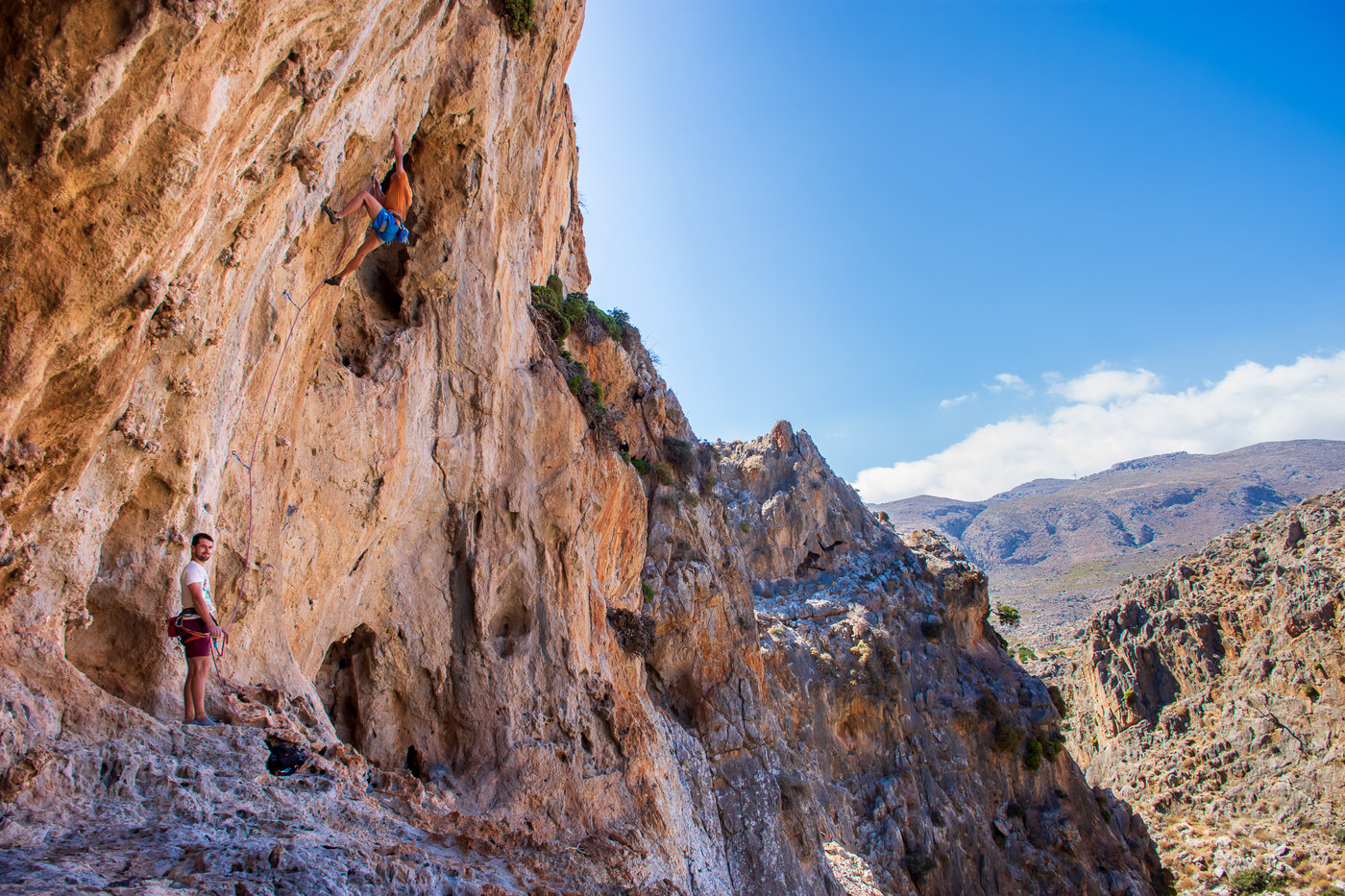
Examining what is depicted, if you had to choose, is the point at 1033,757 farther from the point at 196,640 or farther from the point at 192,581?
the point at 192,581

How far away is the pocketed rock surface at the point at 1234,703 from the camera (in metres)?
38.8

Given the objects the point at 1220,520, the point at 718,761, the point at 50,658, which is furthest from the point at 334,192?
the point at 1220,520

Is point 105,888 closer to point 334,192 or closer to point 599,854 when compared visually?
point 599,854

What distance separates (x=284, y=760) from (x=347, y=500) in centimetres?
407

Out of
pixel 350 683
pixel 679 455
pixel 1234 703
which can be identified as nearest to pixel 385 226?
pixel 350 683

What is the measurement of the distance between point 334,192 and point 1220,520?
→ 16925 cm

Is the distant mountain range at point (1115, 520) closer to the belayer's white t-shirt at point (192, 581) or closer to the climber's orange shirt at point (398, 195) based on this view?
the climber's orange shirt at point (398, 195)

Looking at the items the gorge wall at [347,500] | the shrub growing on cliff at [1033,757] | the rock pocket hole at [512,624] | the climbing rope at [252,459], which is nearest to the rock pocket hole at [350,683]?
the gorge wall at [347,500]

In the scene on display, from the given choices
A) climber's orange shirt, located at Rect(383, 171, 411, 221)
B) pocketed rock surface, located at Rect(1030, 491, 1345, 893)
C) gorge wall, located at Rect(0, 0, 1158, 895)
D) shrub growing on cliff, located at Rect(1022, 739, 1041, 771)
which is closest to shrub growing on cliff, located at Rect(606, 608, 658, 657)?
gorge wall, located at Rect(0, 0, 1158, 895)

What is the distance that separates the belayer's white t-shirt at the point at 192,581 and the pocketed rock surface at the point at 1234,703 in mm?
47658

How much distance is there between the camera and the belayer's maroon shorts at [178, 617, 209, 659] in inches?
225

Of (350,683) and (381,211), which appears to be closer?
(381,211)

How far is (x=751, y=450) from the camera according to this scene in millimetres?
45312

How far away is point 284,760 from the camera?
5.68m
